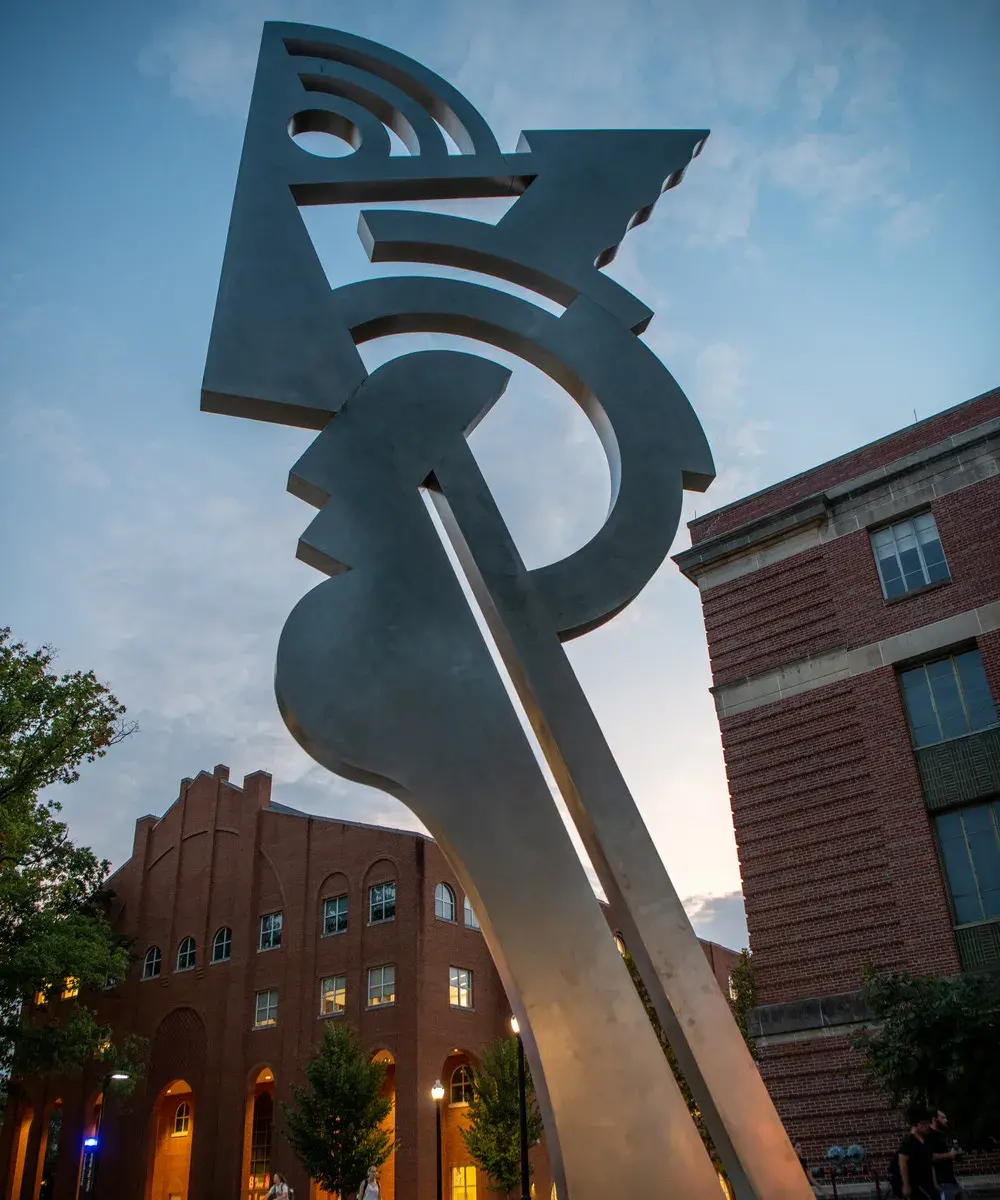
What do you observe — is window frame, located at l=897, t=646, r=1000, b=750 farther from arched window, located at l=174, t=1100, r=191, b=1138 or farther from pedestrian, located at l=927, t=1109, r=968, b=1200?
arched window, located at l=174, t=1100, r=191, b=1138

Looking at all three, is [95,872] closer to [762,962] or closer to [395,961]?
[395,961]

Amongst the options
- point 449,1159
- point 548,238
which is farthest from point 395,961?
point 548,238

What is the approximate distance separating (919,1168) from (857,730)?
→ 32.1 feet

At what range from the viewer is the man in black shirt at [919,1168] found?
9.35m

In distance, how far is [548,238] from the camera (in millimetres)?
8812

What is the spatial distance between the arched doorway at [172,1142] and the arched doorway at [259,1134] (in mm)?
2467

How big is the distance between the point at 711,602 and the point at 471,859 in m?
16.4

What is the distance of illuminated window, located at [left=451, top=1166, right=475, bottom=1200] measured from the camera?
33125mm

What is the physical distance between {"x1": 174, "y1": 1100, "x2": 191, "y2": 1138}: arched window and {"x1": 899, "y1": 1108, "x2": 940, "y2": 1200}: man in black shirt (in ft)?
117

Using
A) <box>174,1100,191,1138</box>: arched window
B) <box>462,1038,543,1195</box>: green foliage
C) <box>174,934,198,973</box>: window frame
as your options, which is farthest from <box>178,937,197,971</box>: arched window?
<box>462,1038,543,1195</box>: green foliage

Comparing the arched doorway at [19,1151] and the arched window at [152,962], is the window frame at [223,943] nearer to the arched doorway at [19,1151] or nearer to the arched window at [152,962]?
the arched window at [152,962]

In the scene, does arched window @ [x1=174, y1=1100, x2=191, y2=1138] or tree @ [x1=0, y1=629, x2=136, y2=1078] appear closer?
tree @ [x1=0, y1=629, x2=136, y2=1078]

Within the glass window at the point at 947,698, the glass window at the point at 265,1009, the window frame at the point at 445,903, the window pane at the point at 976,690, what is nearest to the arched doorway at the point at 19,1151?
the glass window at the point at 265,1009

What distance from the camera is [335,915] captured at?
36.9 m
